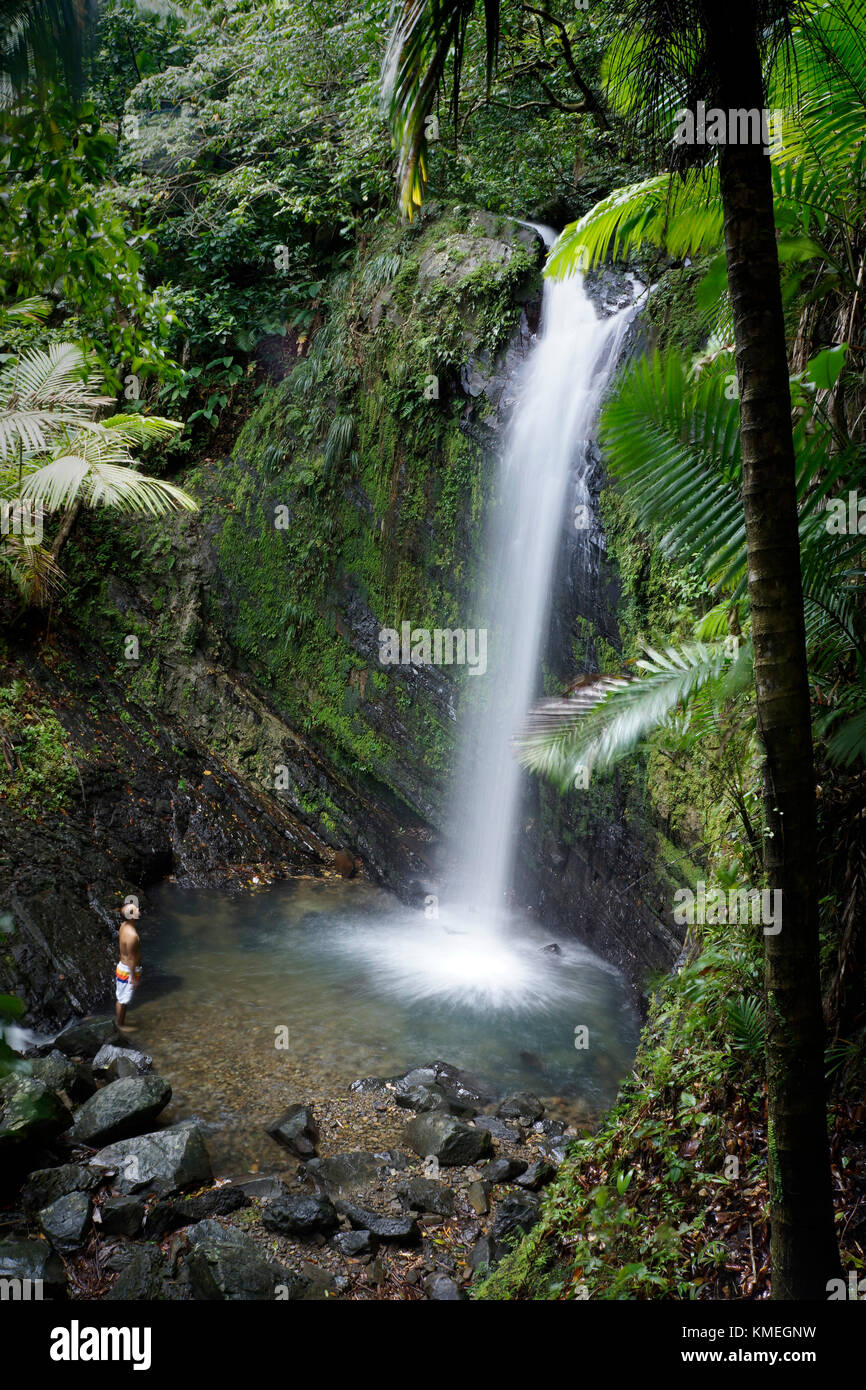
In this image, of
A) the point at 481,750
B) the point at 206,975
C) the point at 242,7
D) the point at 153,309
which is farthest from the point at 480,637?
the point at 242,7

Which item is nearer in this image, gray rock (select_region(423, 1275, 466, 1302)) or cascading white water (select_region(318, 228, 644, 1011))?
gray rock (select_region(423, 1275, 466, 1302))

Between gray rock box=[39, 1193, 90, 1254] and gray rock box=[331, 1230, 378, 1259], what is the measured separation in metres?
1.18

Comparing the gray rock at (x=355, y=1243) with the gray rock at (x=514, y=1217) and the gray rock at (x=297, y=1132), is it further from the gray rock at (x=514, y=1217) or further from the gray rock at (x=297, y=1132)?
the gray rock at (x=297, y=1132)

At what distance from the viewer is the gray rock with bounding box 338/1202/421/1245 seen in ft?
12.8

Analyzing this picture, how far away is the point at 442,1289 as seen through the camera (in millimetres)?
3555

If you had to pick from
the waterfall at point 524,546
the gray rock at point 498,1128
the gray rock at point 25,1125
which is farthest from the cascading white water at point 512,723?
the gray rock at point 25,1125

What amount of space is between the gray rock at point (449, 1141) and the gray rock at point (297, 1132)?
0.57 meters

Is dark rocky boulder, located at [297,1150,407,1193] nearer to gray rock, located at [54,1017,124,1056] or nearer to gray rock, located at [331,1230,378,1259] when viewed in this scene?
gray rock, located at [331,1230,378,1259]

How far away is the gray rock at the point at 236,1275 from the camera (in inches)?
131

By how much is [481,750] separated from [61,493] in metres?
4.95

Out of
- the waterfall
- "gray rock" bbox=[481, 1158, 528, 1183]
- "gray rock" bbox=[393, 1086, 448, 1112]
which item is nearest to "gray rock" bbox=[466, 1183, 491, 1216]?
"gray rock" bbox=[481, 1158, 528, 1183]

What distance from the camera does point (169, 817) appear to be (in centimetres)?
973

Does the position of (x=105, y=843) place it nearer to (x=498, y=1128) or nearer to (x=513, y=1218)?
(x=498, y=1128)
